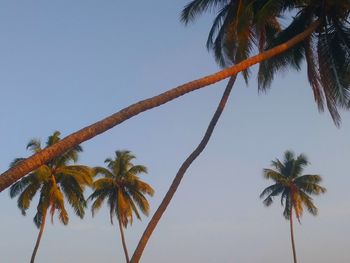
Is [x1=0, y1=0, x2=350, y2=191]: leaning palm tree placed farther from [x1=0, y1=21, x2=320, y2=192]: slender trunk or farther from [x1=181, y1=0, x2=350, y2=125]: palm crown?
[x1=0, y1=21, x2=320, y2=192]: slender trunk

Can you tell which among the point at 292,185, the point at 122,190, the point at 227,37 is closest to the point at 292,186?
the point at 292,185

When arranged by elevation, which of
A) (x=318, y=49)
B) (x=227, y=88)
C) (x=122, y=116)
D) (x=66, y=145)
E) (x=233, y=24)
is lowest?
(x=66, y=145)

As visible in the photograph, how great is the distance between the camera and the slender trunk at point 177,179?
15258 millimetres

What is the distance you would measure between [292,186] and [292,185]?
107 mm

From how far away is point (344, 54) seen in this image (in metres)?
18.2

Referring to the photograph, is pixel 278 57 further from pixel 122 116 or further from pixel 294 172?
pixel 294 172

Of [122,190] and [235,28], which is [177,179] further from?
[122,190]

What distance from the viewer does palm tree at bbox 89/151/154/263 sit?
41.2 m

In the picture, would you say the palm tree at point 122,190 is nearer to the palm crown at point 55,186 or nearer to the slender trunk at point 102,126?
the palm crown at point 55,186

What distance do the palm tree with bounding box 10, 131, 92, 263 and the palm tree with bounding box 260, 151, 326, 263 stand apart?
18.3 meters

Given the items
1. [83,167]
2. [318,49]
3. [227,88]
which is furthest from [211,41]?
[83,167]

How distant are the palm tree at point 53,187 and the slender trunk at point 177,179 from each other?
19.3 m

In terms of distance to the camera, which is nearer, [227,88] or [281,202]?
[227,88]

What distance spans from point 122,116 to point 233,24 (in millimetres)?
10543
